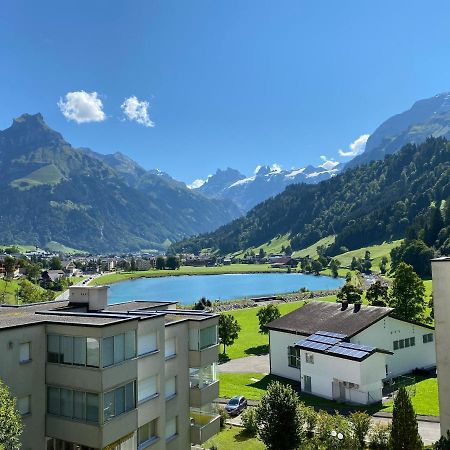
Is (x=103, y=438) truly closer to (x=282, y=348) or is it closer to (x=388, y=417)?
(x=388, y=417)

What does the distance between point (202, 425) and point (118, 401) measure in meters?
9.05

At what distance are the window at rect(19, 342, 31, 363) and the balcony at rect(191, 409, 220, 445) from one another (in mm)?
11699

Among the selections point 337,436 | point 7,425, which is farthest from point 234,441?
point 7,425

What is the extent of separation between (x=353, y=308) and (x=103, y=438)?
3748cm

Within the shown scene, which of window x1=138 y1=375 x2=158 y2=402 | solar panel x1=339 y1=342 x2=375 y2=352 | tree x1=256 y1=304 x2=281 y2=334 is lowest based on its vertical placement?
tree x1=256 y1=304 x2=281 y2=334

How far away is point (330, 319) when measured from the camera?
51.3 m

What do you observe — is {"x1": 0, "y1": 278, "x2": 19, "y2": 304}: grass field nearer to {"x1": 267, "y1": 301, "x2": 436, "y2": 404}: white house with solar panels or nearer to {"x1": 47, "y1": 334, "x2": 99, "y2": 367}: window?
{"x1": 267, "y1": 301, "x2": 436, "y2": 404}: white house with solar panels

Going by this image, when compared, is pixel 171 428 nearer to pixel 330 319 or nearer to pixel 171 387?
pixel 171 387

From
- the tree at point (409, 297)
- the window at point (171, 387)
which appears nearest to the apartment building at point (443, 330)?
the window at point (171, 387)

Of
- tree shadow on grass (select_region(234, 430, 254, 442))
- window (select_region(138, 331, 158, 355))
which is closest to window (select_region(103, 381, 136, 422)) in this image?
window (select_region(138, 331, 158, 355))

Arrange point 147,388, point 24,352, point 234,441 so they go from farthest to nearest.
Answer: point 234,441
point 147,388
point 24,352

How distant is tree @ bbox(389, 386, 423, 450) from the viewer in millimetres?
25844

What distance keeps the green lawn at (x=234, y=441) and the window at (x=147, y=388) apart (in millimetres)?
10054

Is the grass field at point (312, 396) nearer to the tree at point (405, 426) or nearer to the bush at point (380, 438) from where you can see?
the bush at point (380, 438)
